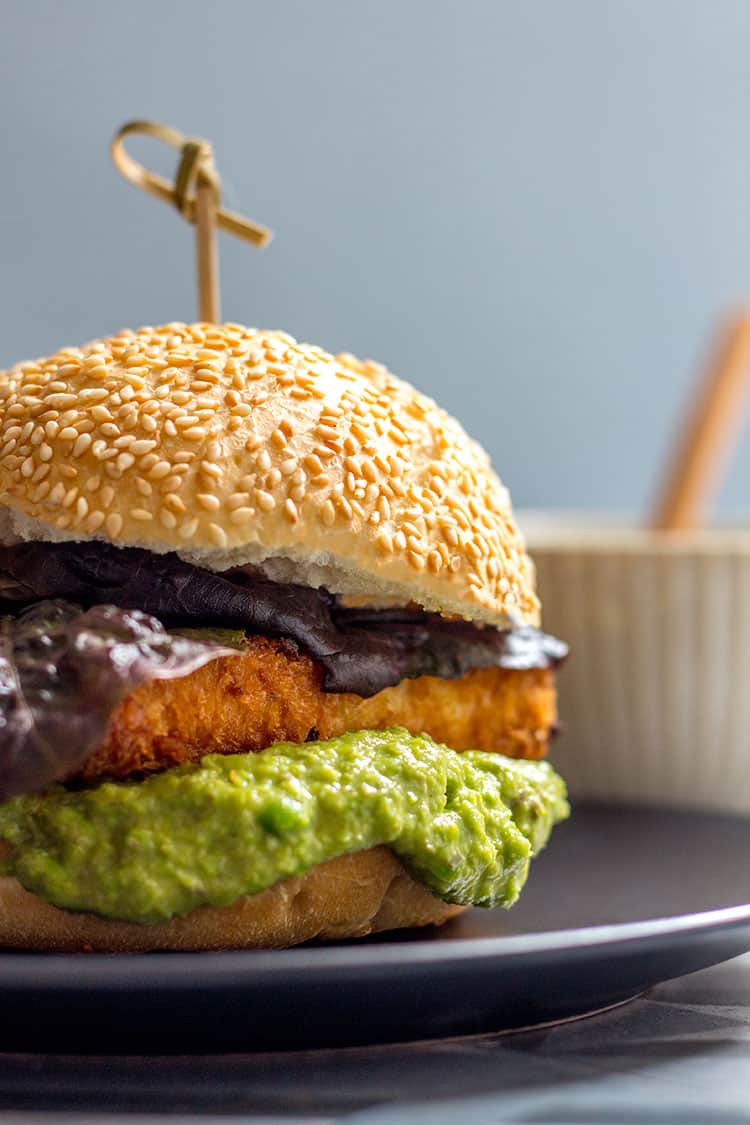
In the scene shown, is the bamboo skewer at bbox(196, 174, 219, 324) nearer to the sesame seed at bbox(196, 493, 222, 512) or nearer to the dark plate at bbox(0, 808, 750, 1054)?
the sesame seed at bbox(196, 493, 222, 512)

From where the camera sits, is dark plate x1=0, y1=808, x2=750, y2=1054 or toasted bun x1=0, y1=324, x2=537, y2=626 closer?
dark plate x1=0, y1=808, x2=750, y2=1054

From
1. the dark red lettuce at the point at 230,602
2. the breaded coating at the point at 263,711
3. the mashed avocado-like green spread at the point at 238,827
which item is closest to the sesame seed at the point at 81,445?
the dark red lettuce at the point at 230,602

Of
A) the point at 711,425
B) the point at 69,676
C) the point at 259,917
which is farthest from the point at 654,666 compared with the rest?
the point at 69,676

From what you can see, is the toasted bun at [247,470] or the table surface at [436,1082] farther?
the toasted bun at [247,470]

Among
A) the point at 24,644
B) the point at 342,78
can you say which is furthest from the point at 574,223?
the point at 24,644

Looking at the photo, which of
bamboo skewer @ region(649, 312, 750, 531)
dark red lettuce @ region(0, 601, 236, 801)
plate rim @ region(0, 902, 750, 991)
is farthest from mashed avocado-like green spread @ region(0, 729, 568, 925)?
bamboo skewer @ region(649, 312, 750, 531)

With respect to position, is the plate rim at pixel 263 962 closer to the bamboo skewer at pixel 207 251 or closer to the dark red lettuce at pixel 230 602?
the dark red lettuce at pixel 230 602
